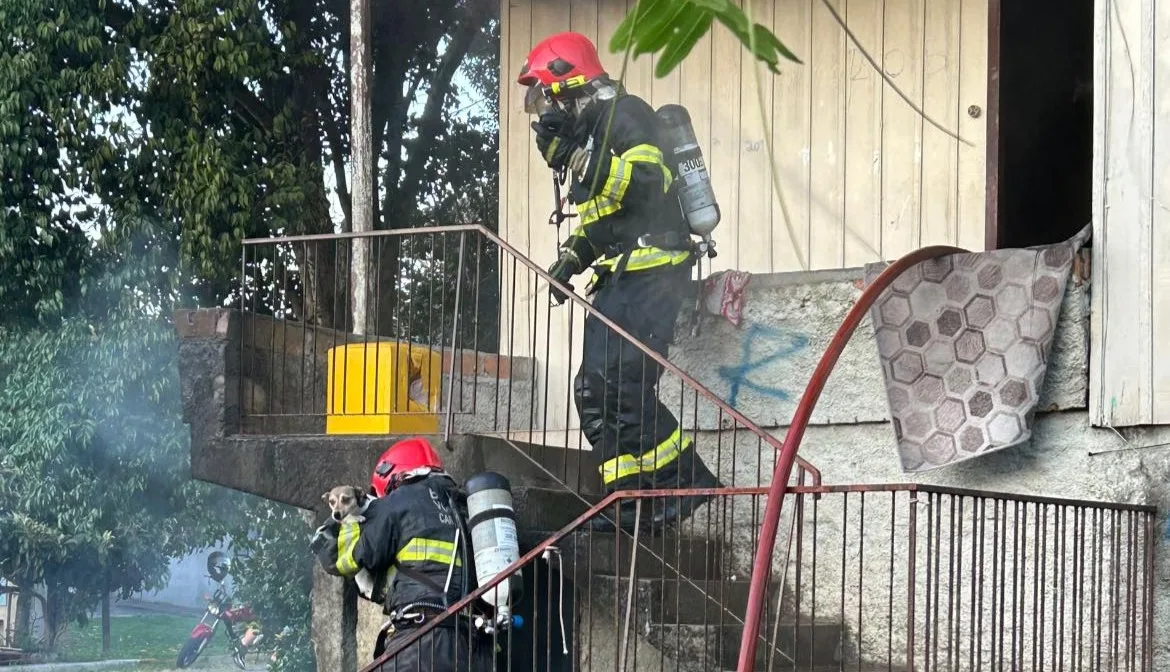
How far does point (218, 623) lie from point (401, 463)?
18.8m

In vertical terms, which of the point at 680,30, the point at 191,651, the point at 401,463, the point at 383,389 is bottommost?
the point at 191,651

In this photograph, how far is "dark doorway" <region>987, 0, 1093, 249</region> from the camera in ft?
24.2

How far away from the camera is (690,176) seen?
24.2 feet

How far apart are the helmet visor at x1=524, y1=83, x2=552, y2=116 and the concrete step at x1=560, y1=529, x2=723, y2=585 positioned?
6.56ft

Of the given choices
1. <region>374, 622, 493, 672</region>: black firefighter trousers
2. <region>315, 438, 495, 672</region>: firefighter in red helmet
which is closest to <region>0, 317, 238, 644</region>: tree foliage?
<region>315, 438, 495, 672</region>: firefighter in red helmet

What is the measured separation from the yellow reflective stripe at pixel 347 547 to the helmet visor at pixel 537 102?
211 centimetres

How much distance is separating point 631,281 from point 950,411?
63.2 inches

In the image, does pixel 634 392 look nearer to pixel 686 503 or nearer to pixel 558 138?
pixel 686 503

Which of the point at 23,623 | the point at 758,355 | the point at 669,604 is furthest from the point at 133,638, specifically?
the point at 669,604

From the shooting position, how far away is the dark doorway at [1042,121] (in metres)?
7.38

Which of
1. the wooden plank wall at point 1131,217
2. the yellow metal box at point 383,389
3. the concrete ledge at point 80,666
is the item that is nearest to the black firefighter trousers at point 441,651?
the yellow metal box at point 383,389

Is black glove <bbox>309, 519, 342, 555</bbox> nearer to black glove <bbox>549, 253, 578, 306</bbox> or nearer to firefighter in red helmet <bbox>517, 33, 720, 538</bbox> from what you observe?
firefighter in red helmet <bbox>517, 33, 720, 538</bbox>

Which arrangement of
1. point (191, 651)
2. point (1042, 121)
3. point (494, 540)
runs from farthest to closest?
point (191, 651)
point (1042, 121)
point (494, 540)

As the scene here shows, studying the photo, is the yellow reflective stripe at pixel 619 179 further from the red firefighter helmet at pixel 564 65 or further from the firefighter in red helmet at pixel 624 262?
the red firefighter helmet at pixel 564 65
